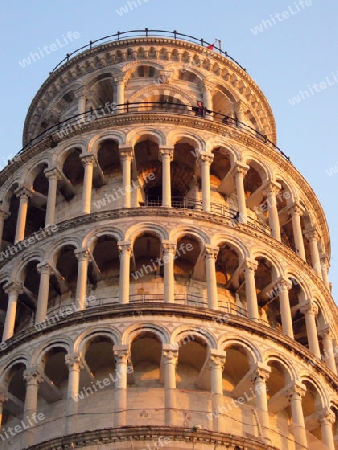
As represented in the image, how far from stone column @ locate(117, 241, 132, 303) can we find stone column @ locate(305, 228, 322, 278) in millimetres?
8337

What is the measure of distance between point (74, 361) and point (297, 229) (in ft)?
38.8

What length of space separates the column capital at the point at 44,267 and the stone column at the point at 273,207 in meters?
8.36

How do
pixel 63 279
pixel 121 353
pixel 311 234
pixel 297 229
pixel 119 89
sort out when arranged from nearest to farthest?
pixel 121 353 < pixel 63 279 < pixel 297 229 < pixel 311 234 < pixel 119 89

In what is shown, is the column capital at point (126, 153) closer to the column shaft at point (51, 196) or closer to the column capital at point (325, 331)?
the column shaft at point (51, 196)

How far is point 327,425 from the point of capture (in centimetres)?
3091

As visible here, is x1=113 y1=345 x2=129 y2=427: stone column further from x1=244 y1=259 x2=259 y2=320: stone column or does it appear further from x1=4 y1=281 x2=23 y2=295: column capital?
x1=4 y1=281 x2=23 y2=295: column capital

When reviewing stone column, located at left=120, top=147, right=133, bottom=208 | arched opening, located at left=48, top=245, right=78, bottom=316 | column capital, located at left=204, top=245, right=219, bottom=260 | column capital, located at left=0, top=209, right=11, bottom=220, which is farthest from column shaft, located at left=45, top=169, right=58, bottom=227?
column capital, located at left=204, top=245, right=219, bottom=260

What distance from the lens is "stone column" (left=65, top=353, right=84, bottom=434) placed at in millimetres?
27953

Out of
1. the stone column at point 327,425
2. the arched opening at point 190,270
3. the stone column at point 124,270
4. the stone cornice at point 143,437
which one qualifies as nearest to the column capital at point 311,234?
the arched opening at point 190,270

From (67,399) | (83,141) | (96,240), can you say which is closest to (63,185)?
(83,141)

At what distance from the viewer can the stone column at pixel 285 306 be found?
32594 mm

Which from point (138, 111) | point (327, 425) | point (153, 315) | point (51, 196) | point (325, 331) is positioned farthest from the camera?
point (138, 111)

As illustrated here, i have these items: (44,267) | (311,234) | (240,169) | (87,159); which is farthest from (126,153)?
(311,234)

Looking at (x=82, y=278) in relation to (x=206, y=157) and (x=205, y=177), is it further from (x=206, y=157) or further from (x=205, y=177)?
(x=206, y=157)
